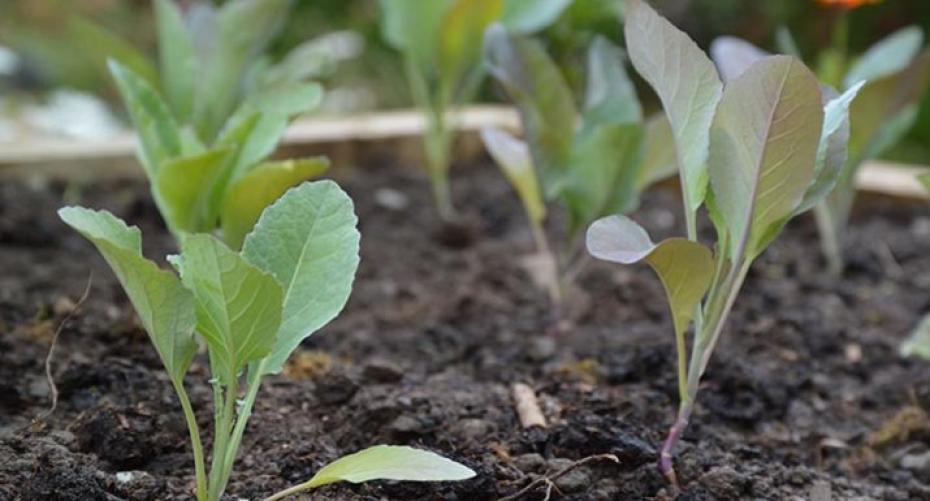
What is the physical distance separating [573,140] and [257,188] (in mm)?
499

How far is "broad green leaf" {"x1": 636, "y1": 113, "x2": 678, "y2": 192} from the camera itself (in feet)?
5.14

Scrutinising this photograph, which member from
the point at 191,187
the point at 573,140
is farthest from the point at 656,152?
the point at 191,187

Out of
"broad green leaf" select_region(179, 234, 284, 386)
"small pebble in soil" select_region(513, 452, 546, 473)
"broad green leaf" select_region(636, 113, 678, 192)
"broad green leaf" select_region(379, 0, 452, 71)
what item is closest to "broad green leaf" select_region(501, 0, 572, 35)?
"broad green leaf" select_region(379, 0, 452, 71)

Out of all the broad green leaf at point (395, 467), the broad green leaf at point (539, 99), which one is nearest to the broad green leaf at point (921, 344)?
the broad green leaf at point (539, 99)

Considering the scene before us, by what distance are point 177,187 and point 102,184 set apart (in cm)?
100

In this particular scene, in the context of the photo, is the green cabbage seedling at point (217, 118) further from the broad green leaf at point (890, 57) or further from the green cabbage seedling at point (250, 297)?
the broad green leaf at point (890, 57)

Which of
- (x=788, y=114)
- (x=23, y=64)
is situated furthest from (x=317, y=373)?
(x=23, y=64)

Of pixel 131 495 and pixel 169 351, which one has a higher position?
pixel 169 351

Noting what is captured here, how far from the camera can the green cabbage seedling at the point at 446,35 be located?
198 centimetres

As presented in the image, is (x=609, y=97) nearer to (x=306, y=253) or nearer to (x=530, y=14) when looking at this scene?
(x=530, y=14)

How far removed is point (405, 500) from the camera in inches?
42.6

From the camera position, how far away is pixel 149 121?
1442 mm

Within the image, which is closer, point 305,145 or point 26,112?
point 305,145

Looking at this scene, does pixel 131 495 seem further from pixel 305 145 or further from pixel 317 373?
pixel 305 145
